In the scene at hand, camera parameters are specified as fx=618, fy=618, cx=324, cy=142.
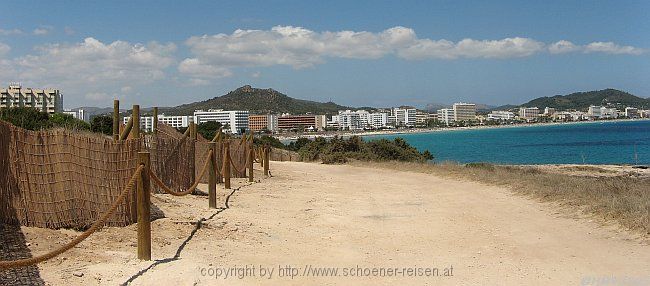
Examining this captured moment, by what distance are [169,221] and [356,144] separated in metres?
39.0

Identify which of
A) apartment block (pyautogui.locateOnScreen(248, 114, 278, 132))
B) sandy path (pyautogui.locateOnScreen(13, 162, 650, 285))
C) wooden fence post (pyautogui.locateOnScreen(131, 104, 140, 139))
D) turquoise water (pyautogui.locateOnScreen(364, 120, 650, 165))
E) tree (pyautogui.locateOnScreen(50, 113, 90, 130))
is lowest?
turquoise water (pyautogui.locateOnScreen(364, 120, 650, 165))

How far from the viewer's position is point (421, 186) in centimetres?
2036

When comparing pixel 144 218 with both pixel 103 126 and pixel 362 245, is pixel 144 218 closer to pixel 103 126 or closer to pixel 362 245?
pixel 362 245

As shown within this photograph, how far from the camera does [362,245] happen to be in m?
9.47

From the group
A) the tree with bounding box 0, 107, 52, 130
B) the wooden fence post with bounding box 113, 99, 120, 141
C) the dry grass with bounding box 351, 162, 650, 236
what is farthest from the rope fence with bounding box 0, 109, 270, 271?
the tree with bounding box 0, 107, 52, 130

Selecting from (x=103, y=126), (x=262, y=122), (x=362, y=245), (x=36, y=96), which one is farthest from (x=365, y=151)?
(x=262, y=122)

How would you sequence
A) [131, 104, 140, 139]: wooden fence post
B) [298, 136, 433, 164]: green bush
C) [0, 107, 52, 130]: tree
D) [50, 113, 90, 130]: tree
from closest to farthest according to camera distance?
[131, 104, 140, 139]: wooden fence post → [50, 113, 90, 130]: tree → [0, 107, 52, 130]: tree → [298, 136, 433, 164]: green bush

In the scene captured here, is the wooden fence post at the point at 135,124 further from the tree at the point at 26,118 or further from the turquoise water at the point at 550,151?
the turquoise water at the point at 550,151

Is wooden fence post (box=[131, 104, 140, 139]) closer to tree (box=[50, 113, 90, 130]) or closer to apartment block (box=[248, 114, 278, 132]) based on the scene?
tree (box=[50, 113, 90, 130])

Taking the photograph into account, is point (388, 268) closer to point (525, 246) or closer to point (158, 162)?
point (525, 246)

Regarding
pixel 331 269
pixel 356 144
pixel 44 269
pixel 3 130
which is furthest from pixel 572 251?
pixel 356 144

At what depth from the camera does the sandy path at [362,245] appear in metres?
7.06

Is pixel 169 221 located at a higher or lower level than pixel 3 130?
lower

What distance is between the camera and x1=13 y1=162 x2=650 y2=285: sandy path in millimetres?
7059
